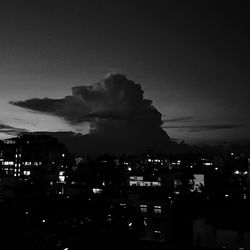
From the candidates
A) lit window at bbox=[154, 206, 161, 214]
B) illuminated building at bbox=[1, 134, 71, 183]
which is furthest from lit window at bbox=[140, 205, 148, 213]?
illuminated building at bbox=[1, 134, 71, 183]

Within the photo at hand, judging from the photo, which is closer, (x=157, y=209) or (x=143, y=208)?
(x=157, y=209)

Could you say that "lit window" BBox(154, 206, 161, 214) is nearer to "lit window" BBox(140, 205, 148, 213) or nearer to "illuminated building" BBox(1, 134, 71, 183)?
"lit window" BBox(140, 205, 148, 213)

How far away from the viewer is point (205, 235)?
16.4 m

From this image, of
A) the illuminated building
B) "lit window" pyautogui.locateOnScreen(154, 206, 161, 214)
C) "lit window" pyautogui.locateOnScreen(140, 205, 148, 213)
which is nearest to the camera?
"lit window" pyautogui.locateOnScreen(154, 206, 161, 214)

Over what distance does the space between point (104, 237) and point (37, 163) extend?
57.0 metres

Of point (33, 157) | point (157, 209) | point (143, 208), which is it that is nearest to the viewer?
point (157, 209)

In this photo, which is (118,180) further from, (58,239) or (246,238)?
(246,238)

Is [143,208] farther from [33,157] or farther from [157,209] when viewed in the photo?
[33,157]

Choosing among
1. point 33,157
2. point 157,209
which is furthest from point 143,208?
point 33,157

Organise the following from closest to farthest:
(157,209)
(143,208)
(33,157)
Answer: (157,209), (143,208), (33,157)

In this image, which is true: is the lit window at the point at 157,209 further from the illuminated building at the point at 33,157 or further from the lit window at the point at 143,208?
the illuminated building at the point at 33,157

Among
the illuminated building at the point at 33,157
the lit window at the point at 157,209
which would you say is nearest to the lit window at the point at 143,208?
the lit window at the point at 157,209

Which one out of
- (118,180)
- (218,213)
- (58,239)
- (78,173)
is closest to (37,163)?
(78,173)

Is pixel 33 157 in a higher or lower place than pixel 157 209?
higher
